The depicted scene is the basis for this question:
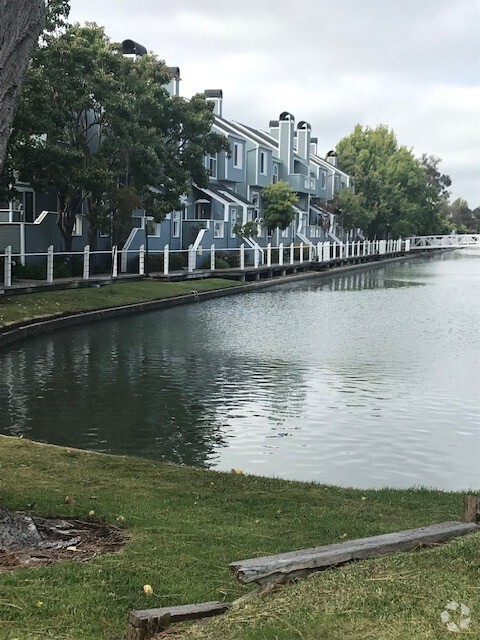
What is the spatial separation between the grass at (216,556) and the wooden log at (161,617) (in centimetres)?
10

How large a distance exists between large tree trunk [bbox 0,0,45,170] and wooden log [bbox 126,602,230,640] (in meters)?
3.25

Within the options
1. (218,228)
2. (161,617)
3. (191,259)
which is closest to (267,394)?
(161,617)

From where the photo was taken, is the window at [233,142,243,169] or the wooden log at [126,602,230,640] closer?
the wooden log at [126,602,230,640]

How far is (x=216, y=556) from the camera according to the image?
20.1 ft

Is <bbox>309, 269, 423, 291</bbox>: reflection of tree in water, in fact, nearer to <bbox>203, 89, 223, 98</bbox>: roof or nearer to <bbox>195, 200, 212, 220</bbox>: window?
<bbox>195, 200, 212, 220</bbox>: window

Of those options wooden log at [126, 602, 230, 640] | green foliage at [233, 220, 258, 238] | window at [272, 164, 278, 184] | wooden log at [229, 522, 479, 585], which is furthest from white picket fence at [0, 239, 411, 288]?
wooden log at [126, 602, 230, 640]

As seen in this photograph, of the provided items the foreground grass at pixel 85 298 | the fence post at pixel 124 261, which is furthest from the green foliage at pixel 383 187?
the foreground grass at pixel 85 298

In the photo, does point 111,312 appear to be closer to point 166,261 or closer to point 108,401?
point 166,261

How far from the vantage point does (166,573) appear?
566 centimetres

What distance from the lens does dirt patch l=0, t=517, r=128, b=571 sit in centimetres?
582

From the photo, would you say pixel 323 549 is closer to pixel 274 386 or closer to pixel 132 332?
pixel 274 386

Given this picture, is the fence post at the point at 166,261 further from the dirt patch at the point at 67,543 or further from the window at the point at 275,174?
the dirt patch at the point at 67,543

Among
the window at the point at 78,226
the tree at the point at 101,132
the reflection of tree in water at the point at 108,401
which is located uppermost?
the tree at the point at 101,132

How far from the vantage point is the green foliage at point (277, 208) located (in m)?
64.2
